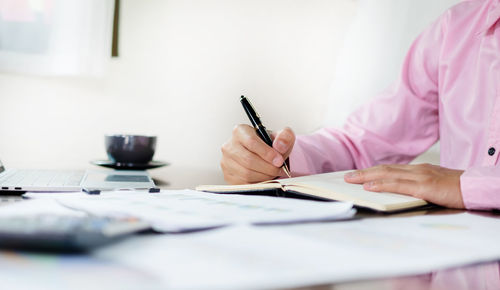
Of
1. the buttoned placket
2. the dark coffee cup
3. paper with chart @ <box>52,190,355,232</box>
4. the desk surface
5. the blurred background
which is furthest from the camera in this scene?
the blurred background

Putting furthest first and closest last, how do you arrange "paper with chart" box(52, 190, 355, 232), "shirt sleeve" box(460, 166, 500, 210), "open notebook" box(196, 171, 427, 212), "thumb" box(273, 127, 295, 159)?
"thumb" box(273, 127, 295, 159) → "shirt sleeve" box(460, 166, 500, 210) → "open notebook" box(196, 171, 427, 212) → "paper with chart" box(52, 190, 355, 232)

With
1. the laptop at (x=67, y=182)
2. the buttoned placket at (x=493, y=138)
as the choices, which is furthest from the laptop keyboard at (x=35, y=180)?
the buttoned placket at (x=493, y=138)

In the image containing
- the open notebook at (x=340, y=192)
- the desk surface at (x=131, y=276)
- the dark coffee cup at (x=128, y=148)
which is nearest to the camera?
the desk surface at (x=131, y=276)

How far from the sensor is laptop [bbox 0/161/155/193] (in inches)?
27.9

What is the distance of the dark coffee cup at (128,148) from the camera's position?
1199mm

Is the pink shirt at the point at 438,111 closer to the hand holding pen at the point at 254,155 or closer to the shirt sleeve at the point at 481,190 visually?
the hand holding pen at the point at 254,155

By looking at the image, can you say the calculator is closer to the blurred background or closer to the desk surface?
the desk surface

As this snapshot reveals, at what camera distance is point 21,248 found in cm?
35

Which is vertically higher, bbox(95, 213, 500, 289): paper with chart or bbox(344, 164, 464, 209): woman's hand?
bbox(95, 213, 500, 289): paper with chart

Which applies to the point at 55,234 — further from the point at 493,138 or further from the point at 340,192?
the point at 493,138

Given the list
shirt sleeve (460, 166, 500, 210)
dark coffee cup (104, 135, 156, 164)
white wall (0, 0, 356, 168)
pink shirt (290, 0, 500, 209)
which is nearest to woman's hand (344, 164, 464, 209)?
shirt sleeve (460, 166, 500, 210)

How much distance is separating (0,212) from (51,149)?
127 centimetres

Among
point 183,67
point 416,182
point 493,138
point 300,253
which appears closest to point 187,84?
point 183,67

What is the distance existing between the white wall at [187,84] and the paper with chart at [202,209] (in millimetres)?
1100
